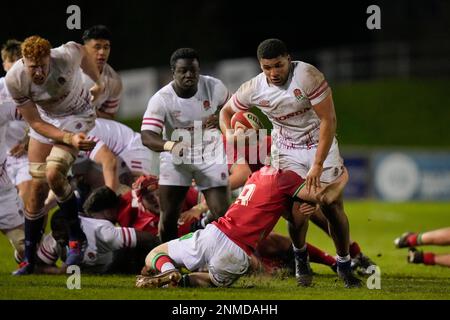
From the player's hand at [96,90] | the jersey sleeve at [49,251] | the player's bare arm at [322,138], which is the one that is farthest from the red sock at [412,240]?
the jersey sleeve at [49,251]

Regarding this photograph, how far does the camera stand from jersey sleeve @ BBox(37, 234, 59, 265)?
32.2ft

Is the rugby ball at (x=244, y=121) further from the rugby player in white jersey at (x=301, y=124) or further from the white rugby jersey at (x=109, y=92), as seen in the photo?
the white rugby jersey at (x=109, y=92)

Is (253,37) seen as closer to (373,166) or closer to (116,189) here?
(373,166)

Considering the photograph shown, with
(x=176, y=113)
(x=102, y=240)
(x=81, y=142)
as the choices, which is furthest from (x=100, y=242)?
(x=176, y=113)

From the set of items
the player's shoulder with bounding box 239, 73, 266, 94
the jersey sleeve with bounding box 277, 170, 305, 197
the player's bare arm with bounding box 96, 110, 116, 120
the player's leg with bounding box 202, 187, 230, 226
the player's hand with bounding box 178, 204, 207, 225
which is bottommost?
the player's hand with bounding box 178, 204, 207, 225

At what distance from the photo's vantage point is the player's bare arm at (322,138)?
8320 millimetres

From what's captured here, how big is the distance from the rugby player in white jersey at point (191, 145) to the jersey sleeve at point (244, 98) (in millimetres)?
656

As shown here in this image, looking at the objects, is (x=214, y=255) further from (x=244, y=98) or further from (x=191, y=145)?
(x=191, y=145)

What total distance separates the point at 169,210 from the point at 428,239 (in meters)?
2.77

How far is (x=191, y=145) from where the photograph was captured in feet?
32.4

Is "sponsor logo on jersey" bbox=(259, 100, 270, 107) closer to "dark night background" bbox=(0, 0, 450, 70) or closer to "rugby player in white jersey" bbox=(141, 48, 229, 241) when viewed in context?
"rugby player in white jersey" bbox=(141, 48, 229, 241)

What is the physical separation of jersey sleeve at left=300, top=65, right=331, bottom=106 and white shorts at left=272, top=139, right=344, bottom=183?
0.52m

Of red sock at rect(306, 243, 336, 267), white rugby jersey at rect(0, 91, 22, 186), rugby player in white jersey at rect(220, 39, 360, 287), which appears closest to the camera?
rugby player in white jersey at rect(220, 39, 360, 287)

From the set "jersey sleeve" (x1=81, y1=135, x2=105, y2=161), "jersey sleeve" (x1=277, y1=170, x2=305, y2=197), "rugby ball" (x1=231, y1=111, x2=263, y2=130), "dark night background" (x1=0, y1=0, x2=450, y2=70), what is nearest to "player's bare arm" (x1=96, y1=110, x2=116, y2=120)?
"jersey sleeve" (x1=81, y1=135, x2=105, y2=161)
